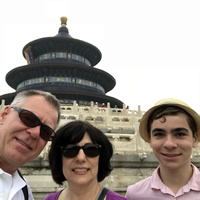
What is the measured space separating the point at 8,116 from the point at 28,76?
28.9 metres

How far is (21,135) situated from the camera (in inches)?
91.8

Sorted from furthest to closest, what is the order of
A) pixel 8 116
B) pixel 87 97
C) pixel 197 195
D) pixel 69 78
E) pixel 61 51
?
pixel 61 51
pixel 69 78
pixel 87 97
pixel 8 116
pixel 197 195

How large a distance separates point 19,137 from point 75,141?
581mm

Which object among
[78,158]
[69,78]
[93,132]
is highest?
[69,78]

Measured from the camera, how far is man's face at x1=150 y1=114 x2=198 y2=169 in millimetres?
2279

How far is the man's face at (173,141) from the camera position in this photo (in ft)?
7.48

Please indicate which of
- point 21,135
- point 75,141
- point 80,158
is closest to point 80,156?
point 80,158

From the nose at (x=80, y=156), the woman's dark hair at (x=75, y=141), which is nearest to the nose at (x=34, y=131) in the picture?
the woman's dark hair at (x=75, y=141)

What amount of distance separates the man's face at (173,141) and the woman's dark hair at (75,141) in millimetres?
571

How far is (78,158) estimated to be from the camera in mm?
2289

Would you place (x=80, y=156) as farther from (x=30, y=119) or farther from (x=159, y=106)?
(x=159, y=106)

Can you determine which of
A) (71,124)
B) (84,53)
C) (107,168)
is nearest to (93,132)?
(71,124)

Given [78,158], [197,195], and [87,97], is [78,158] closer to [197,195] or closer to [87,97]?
[197,195]

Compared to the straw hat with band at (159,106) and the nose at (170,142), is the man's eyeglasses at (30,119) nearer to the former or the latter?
the straw hat with band at (159,106)
